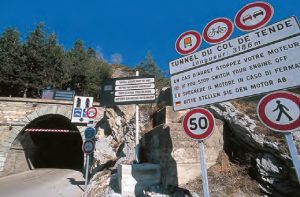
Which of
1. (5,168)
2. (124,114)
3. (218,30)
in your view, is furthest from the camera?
(5,168)

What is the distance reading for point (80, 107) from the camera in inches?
579

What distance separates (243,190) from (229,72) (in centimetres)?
232

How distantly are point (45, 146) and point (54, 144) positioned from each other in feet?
5.98

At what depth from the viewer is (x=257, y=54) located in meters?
3.78

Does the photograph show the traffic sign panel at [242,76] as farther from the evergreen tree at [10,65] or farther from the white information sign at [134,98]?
the evergreen tree at [10,65]

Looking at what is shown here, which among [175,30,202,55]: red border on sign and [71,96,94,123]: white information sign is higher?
[71,96,94,123]: white information sign

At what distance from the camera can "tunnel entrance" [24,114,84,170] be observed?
16.1m

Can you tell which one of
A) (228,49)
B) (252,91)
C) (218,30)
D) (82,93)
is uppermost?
(82,93)

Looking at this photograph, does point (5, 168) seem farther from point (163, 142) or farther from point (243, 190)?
point (243, 190)

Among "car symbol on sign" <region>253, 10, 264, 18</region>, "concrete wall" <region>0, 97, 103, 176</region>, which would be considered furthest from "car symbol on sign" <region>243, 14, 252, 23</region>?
"concrete wall" <region>0, 97, 103, 176</region>

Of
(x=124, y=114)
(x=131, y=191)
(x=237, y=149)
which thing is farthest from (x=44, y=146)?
(x=237, y=149)

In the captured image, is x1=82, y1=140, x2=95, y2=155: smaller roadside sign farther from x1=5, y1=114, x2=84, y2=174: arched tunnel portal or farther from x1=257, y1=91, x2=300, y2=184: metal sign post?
x1=257, y1=91, x2=300, y2=184: metal sign post

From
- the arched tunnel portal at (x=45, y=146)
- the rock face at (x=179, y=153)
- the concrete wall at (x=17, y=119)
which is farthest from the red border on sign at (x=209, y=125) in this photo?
the concrete wall at (x=17, y=119)

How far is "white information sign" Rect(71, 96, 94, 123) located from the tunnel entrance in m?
1.01
